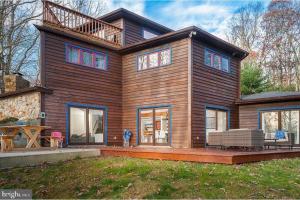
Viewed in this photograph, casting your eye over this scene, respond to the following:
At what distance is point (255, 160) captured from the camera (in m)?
7.96

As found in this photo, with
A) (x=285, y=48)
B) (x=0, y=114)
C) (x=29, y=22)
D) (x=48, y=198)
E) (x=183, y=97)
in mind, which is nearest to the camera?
(x=48, y=198)

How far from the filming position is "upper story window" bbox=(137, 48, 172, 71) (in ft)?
41.4

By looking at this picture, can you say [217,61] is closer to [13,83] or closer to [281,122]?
[281,122]

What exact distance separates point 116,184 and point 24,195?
190cm

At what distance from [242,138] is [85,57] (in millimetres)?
7362

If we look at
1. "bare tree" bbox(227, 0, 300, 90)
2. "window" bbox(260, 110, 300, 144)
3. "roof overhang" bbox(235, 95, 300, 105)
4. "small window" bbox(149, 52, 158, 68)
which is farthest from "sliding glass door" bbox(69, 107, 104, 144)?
"bare tree" bbox(227, 0, 300, 90)

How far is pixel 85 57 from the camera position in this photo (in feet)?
41.5

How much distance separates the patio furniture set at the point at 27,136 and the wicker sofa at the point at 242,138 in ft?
19.2

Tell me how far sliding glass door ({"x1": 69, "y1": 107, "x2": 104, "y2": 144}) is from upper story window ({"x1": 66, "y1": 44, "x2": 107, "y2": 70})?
6.54ft

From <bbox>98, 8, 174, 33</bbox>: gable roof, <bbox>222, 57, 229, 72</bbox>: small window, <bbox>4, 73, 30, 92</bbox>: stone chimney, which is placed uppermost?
<bbox>98, 8, 174, 33</bbox>: gable roof

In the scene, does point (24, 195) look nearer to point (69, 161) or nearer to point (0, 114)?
point (69, 161)

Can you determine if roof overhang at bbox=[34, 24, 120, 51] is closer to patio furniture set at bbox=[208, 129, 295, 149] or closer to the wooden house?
the wooden house

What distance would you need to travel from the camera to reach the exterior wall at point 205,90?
11.8 m

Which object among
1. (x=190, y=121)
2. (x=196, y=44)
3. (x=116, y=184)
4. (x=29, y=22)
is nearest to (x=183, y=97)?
(x=190, y=121)
